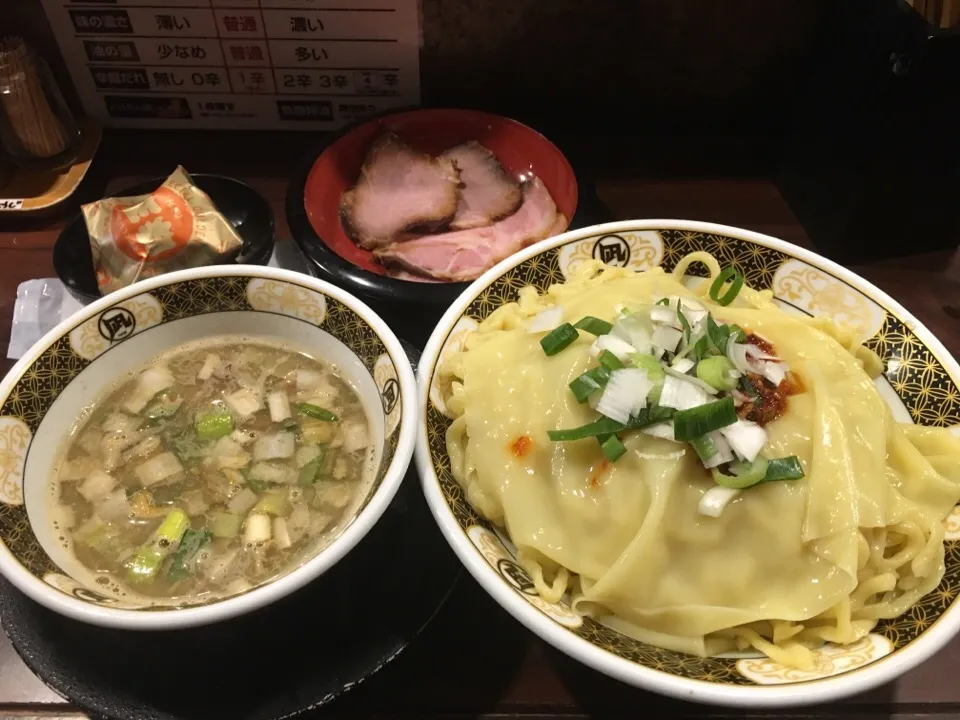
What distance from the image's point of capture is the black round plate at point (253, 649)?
1.24 m

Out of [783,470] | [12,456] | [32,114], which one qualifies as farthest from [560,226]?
[32,114]

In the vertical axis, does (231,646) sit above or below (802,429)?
below

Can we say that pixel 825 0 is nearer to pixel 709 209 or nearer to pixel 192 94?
pixel 709 209

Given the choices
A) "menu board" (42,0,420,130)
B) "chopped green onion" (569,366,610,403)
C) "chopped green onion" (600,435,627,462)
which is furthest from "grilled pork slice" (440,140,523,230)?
"chopped green onion" (600,435,627,462)

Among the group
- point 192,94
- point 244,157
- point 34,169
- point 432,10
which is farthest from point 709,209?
point 34,169

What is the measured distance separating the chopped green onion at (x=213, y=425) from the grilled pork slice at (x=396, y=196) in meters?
0.92

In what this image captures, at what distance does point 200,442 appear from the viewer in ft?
4.83

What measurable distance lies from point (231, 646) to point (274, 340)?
25.3 inches

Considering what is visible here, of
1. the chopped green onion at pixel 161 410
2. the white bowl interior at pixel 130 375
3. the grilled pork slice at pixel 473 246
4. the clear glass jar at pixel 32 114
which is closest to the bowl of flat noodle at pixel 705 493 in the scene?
the white bowl interior at pixel 130 375

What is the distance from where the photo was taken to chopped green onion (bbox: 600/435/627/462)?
4.11ft

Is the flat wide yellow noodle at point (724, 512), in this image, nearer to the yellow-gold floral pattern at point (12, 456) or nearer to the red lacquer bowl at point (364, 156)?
the red lacquer bowl at point (364, 156)

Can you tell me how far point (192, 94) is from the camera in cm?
256

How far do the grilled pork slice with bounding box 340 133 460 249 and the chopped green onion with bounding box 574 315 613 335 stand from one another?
3.29 feet

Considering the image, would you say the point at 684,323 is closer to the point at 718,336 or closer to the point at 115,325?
the point at 718,336
